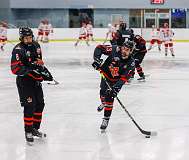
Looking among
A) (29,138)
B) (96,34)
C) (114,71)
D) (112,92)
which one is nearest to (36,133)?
(29,138)

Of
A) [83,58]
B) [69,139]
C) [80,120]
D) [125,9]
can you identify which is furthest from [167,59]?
[125,9]

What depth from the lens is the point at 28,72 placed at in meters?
4.82

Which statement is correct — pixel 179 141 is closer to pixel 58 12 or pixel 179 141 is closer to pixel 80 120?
pixel 80 120

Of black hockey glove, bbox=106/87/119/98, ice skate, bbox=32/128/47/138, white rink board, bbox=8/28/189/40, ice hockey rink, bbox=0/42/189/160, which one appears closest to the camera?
ice hockey rink, bbox=0/42/189/160

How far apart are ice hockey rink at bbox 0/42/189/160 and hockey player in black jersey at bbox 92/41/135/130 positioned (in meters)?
0.41

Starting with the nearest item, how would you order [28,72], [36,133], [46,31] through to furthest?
1. [28,72]
2. [36,133]
3. [46,31]

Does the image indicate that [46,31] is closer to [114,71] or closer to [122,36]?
[122,36]

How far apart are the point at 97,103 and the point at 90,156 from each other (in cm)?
307

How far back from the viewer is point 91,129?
569 centimetres

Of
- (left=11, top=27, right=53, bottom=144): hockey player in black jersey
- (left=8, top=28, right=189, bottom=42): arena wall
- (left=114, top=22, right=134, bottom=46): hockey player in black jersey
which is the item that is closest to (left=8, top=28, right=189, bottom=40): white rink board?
(left=8, top=28, right=189, bottom=42): arena wall

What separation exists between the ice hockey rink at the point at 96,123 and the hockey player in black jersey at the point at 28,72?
12.9 inches

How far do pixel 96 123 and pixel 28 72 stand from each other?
1.51 meters

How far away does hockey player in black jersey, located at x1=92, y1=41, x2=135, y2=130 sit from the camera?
5.29 metres

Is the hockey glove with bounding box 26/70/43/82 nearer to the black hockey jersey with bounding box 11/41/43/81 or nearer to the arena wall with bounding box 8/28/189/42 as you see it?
the black hockey jersey with bounding box 11/41/43/81
